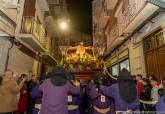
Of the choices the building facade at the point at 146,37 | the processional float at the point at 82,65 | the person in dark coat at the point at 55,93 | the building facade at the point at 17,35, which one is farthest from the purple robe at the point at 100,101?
the building facade at the point at 17,35

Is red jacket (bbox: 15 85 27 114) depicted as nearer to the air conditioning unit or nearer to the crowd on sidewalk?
the crowd on sidewalk

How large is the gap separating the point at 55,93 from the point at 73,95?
144 cm

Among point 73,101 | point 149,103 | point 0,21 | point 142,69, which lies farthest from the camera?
point 142,69

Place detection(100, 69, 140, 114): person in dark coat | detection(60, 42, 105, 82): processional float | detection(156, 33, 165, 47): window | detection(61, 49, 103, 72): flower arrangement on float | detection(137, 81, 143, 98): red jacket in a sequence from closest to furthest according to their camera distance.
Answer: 1. detection(100, 69, 140, 114): person in dark coat
2. detection(137, 81, 143, 98): red jacket
3. detection(156, 33, 165, 47): window
4. detection(60, 42, 105, 82): processional float
5. detection(61, 49, 103, 72): flower arrangement on float

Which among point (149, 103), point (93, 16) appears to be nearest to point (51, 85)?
point (149, 103)

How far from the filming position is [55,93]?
13.0 feet

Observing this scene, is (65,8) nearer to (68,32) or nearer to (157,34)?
(68,32)

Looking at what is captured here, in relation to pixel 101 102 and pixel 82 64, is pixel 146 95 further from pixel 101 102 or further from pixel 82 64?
pixel 82 64

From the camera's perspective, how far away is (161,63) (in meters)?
7.65

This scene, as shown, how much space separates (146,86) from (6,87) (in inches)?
172

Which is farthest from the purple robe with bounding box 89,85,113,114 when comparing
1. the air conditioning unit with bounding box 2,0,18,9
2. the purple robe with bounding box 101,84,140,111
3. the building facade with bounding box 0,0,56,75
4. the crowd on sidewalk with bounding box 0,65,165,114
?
the air conditioning unit with bounding box 2,0,18,9

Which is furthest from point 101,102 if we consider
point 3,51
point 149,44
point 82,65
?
point 3,51

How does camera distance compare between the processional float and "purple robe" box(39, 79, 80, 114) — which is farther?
the processional float

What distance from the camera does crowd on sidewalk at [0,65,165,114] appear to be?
400cm
